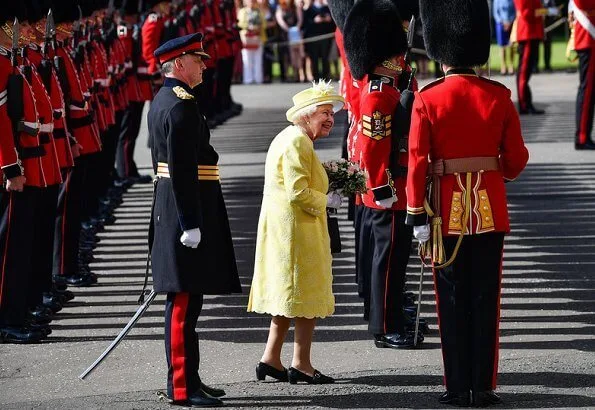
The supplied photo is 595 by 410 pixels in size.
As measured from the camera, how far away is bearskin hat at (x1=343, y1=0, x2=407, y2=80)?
8.08 m

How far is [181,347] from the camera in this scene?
6.80m

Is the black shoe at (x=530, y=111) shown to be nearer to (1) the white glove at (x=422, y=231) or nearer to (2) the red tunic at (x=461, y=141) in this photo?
(2) the red tunic at (x=461, y=141)

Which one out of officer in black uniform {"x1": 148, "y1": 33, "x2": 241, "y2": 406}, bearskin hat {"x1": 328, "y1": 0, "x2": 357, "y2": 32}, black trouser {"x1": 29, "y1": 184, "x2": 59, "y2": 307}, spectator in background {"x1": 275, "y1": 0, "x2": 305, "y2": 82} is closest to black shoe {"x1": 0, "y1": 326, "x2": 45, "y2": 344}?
black trouser {"x1": 29, "y1": 184, "x2": 59, "y2": 307}

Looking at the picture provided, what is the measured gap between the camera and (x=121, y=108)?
12.5 meters

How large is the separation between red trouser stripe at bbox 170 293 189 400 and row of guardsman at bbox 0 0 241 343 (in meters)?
1.55

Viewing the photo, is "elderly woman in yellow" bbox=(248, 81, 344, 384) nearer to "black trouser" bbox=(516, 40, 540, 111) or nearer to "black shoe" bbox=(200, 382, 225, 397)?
"black shoe" bbox=(200, 382, 225, 397)

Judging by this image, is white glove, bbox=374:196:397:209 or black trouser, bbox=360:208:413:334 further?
black trouser, bbox=360:208:413:334

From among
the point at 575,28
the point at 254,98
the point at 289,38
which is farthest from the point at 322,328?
the point at 289,38

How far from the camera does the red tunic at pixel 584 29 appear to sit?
45.2 ft

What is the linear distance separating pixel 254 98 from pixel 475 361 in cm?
1508

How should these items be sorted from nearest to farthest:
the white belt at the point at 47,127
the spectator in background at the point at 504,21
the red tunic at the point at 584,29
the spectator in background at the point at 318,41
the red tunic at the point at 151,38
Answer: the white belt at the point at 47,127 → the red tunic at the point at 151,38 → the red tunic at the point at 584,29 → the spectator in background at the point at 504,21 → the spectator in background at the point at 318,41

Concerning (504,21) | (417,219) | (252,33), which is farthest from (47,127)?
(252,33)

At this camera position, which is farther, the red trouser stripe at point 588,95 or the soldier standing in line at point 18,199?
the red trouser stripe at point 588,95

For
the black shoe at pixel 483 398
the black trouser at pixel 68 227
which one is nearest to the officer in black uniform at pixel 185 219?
the black shoe at pixel 483 398
